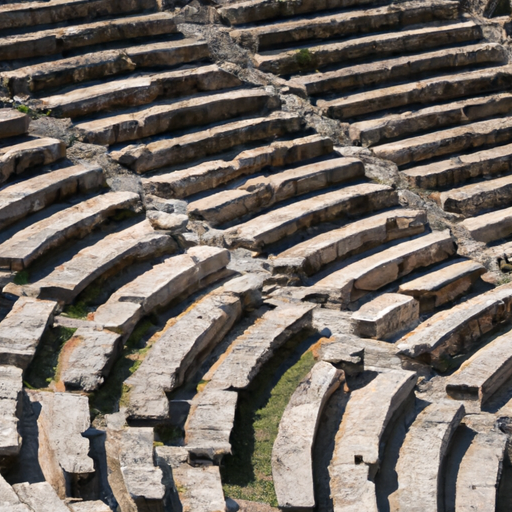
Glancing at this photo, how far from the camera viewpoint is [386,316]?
9.41m

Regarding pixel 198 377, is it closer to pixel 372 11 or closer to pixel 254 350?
pixel 254 350

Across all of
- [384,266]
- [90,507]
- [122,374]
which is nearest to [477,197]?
[384,266]

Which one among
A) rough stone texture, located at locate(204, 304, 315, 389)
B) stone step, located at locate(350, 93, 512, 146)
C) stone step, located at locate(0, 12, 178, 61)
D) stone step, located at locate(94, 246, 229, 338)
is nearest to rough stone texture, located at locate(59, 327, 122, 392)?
stone step, located at locate(94, 246, 229, 338)

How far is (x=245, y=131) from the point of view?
38.0ft

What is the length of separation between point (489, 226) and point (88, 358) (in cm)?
639

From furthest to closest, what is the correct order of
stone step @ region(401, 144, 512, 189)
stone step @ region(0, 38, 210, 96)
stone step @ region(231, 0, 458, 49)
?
stone step @ region(231, 0, 458, 49) → stone step @ region(401, 144, 512, 189) → stone step @ region(0, 38, 210, 96)

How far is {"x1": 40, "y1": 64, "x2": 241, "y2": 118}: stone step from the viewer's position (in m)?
11.1

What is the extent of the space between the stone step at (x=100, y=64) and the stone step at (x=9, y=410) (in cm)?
568

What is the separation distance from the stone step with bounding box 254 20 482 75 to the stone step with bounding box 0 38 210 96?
112 centimetres

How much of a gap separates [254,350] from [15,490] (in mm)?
3190

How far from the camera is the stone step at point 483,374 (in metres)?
8.53

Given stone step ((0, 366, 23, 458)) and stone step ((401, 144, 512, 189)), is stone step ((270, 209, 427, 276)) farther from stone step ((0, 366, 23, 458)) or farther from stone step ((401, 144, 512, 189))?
stone step ((0, 366, 23, 458))

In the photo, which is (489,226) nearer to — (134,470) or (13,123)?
(13,123)

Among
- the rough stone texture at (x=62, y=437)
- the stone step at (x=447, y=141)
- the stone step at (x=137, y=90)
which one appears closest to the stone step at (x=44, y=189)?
the stone step at (x=137, y=90)
